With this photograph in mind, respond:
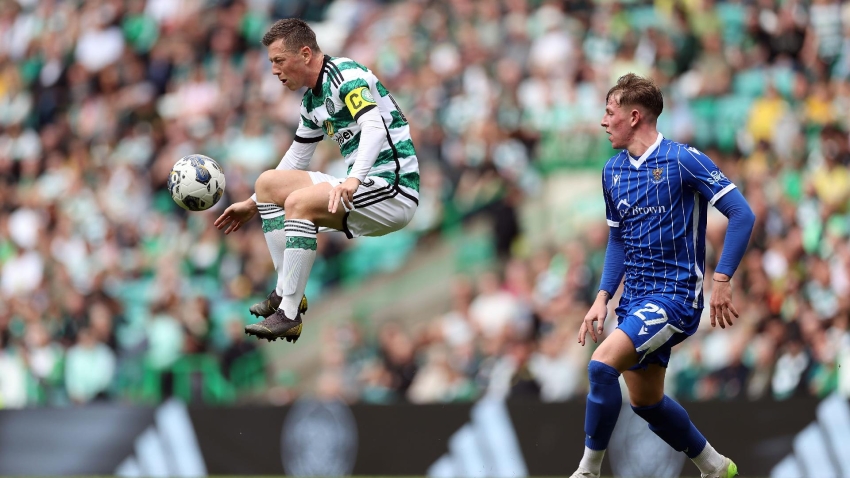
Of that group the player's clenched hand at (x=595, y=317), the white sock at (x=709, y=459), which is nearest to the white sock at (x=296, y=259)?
the player's clenched hand at (x=595, y=317)

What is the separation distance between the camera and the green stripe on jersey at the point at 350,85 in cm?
766

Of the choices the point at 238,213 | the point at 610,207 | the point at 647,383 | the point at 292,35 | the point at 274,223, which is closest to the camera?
the point at 647,383

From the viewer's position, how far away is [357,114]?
299 inches

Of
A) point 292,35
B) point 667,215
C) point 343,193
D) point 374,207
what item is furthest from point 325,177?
point 667,215

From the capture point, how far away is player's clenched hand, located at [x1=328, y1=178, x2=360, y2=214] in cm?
728

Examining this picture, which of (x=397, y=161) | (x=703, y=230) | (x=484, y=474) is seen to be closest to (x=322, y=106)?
(x=397, y=161)

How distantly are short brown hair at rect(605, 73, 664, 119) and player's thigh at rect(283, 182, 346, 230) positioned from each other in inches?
68.4

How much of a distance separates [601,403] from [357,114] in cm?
212

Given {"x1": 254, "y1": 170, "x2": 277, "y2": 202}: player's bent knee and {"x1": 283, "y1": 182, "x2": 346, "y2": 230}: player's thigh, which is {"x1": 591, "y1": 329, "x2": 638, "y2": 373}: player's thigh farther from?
{"x1": 254, "y1": 170, "x2": 277, "y2": 202}: player's bent knee

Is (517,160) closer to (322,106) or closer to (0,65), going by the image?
(322,106)

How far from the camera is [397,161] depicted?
7934mm

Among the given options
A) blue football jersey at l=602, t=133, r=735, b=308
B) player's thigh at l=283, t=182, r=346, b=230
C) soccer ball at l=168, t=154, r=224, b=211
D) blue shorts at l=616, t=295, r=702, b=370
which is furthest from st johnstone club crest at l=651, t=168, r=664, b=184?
soccer ball at l=168, t=154, r=224, b=211

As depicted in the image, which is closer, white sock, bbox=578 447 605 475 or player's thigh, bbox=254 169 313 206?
white sock, bbox=578 447 605 475

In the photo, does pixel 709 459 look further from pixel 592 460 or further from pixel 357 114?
pixel 357 114
